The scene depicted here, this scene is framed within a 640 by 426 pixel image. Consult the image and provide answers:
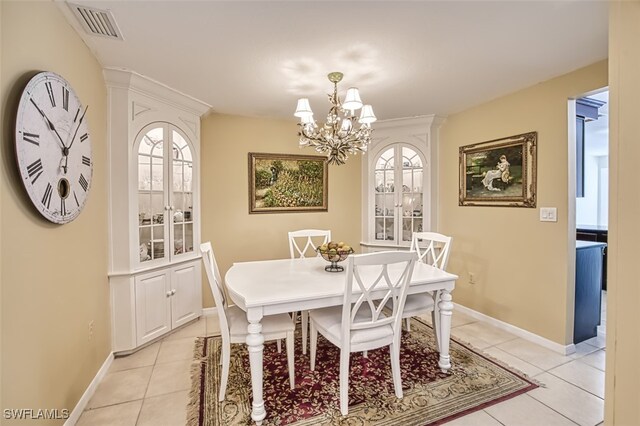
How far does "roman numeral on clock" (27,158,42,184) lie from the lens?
1.37 m

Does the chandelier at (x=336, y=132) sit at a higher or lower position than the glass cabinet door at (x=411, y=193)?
higher

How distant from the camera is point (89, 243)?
2141mm

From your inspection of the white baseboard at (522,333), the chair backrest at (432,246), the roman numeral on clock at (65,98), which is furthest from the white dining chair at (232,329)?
the white baseboard at (522,333)

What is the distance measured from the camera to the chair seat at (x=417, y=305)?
2.32m

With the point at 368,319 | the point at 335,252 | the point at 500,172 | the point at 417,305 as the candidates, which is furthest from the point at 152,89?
the point at 500,172

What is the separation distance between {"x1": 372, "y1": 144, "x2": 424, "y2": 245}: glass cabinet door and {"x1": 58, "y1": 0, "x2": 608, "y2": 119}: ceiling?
113 cm

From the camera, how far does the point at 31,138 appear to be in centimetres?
139

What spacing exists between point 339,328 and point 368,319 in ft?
0.79

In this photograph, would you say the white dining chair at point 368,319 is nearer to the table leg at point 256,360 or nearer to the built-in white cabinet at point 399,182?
the table leg at point 256,360

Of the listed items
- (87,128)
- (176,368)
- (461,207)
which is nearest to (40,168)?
(87,128)

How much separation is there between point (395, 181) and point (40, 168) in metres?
3.59

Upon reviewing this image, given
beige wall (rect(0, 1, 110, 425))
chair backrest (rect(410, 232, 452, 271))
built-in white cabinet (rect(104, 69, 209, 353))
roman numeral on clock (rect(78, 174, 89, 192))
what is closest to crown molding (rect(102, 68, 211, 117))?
built-in white cabinet (rect(104, 69, 209, 353))

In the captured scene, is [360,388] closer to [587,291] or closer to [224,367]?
[224,367]

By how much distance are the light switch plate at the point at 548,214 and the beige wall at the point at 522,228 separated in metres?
0.04
